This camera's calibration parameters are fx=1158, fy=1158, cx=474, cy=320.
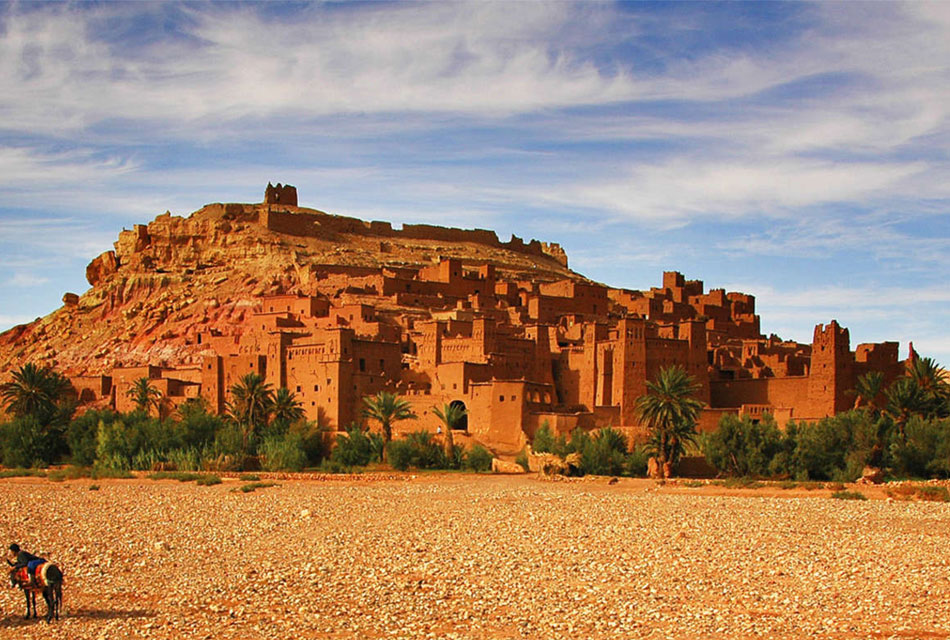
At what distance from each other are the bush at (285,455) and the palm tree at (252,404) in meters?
2.72

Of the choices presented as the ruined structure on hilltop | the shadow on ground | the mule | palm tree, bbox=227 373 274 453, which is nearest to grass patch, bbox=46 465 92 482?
palm tree, bbox=227 373 274 453

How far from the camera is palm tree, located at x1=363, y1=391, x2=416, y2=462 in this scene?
45.2 metres

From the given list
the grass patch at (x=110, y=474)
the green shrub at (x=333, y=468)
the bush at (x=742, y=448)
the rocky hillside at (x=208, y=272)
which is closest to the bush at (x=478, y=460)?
the green shrub at (x=333, y=468)

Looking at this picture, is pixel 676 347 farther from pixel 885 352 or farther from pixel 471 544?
pixel 471 544

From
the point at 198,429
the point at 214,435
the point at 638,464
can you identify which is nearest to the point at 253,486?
the point at 214,435

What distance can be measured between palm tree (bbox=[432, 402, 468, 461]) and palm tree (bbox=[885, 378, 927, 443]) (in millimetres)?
16132

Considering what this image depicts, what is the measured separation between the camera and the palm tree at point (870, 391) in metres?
43.9

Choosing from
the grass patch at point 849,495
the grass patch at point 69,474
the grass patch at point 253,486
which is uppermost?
the grass patch at point 849,495

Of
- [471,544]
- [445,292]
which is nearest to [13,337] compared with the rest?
[445,292]

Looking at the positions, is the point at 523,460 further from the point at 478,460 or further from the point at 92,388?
the point at 92,388

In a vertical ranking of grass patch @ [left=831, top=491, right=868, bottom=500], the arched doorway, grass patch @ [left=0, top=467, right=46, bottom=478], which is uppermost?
the arched doorway

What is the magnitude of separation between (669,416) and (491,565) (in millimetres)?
20236

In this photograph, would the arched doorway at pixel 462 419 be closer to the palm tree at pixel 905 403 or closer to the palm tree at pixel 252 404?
the palm tree at pixel 252 404

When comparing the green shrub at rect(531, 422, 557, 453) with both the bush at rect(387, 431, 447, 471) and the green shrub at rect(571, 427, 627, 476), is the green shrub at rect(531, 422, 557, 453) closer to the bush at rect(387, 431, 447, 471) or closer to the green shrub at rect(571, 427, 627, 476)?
the green shrub at rect(571, 427, 627, 476)
